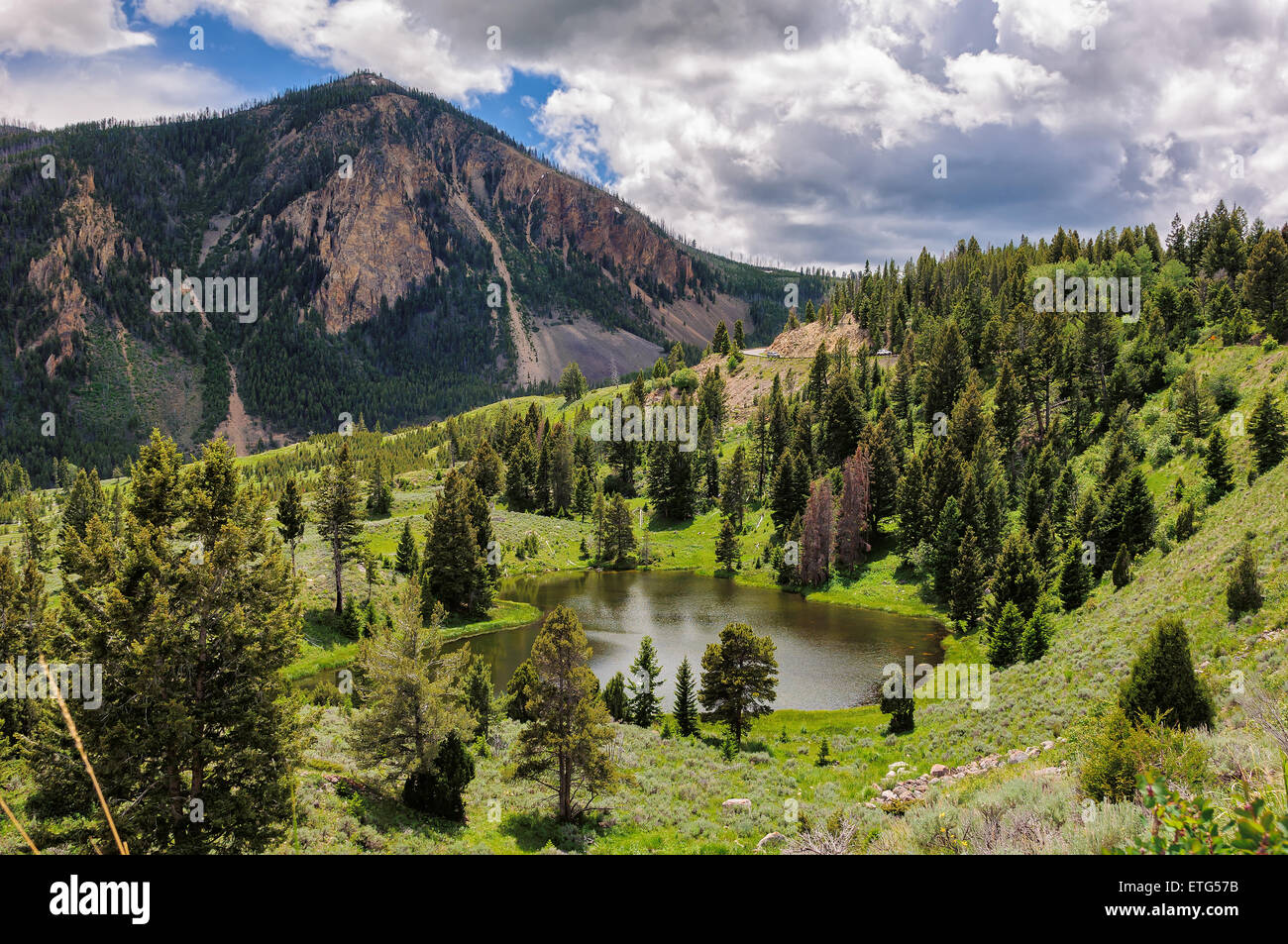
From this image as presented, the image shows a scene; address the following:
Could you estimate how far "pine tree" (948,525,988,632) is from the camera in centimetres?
6216

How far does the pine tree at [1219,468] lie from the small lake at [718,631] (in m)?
24.4

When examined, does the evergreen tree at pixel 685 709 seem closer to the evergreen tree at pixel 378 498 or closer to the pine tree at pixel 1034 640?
the pine tree at pixel 1034 640

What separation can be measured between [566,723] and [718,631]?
40931mm

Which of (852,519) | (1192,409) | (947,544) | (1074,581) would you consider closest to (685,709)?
(1074,581)

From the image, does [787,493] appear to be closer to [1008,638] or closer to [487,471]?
[1008,638]

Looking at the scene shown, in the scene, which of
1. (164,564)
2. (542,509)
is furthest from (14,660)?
(542,509)

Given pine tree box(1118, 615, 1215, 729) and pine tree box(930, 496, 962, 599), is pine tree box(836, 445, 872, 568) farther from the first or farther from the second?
pine tree box(1118, 615, 1215, 729)

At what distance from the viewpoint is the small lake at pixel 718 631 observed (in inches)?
2050

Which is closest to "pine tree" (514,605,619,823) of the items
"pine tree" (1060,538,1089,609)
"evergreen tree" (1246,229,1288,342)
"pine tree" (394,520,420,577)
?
"pine tree" (1060,538,1089,609)

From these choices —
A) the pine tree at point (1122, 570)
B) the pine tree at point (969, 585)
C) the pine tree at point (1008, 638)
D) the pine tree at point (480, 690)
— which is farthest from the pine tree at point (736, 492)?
the pine tree at point (480, 690)

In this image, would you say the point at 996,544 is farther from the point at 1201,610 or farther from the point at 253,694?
the point at 253,694

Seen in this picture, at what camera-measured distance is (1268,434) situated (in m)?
46.7

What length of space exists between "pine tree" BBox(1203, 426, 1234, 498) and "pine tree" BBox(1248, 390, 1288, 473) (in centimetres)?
217
